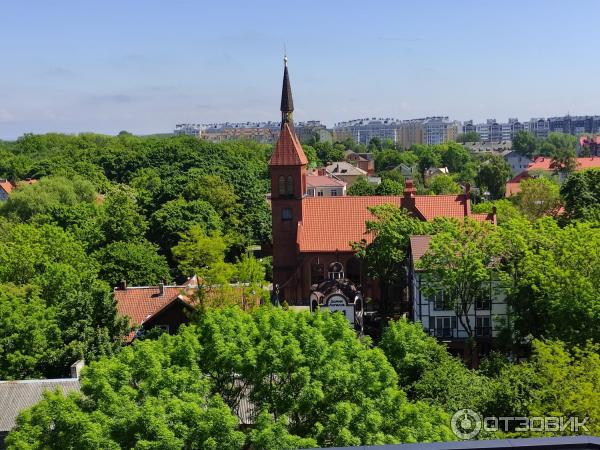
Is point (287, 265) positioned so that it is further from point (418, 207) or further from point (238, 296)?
point (238, 296)

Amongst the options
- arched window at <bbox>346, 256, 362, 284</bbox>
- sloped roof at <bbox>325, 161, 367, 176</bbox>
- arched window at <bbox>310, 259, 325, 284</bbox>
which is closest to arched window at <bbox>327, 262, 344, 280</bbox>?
arched window at <bbox>346, 256, 362, 284</bbox>

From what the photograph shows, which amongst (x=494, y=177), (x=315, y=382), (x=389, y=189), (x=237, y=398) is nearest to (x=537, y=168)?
(x=494, y=177)

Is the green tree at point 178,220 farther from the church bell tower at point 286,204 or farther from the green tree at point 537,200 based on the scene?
the green tree at point 537,200

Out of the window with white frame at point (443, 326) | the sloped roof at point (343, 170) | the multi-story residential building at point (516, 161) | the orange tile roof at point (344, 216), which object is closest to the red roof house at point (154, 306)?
the orange tile roof at point (344, 216)

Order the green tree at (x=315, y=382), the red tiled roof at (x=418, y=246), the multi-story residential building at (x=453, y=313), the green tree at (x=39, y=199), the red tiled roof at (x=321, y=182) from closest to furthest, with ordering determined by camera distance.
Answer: the green tree at (x=315, y=382)
the multi-story residential building at (x=453, y=313)
the red tiled roof at (x=418, y=246)
the green tree at (x=39, y=199)
the red tiled roof at (x=321, y=182)

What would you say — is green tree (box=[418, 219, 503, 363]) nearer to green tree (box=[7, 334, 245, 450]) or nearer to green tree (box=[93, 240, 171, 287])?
green tree (box=[7, 334, 245, 450])

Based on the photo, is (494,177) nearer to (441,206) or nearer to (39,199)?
(441,206)
